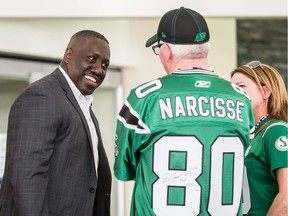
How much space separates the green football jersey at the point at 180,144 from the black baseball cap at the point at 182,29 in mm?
123

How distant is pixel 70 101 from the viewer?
2.67 meters

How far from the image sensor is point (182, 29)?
94.5 inches

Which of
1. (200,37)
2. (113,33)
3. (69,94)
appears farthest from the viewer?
(113,33)

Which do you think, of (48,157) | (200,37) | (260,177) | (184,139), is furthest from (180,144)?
(260,177)

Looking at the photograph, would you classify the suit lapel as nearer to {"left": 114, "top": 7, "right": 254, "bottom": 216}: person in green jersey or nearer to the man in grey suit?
the man in grey suit

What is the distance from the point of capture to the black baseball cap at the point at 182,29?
7.81ft

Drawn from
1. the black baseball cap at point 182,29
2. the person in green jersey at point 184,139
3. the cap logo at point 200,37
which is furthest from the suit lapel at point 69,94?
the cap logo at point 200,37

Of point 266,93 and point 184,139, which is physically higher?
point 266,93

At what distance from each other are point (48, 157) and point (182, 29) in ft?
2.27

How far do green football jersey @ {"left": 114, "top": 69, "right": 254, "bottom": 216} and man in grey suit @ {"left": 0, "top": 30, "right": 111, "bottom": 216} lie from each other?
291mm

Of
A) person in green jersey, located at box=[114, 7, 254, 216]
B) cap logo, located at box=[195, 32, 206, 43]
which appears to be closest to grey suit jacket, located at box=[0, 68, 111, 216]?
person in green jersey, located at box=[114, 7, 254, 216]

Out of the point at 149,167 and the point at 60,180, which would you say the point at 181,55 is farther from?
the point at 60,180

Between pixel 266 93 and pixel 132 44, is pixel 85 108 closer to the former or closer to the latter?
pixel 266 93

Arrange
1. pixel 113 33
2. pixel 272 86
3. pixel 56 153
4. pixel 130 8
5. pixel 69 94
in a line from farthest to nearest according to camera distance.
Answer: pixel 113 33
pixel 130 8
pixel 272 86
pixel 69 94
pixel 56 153
